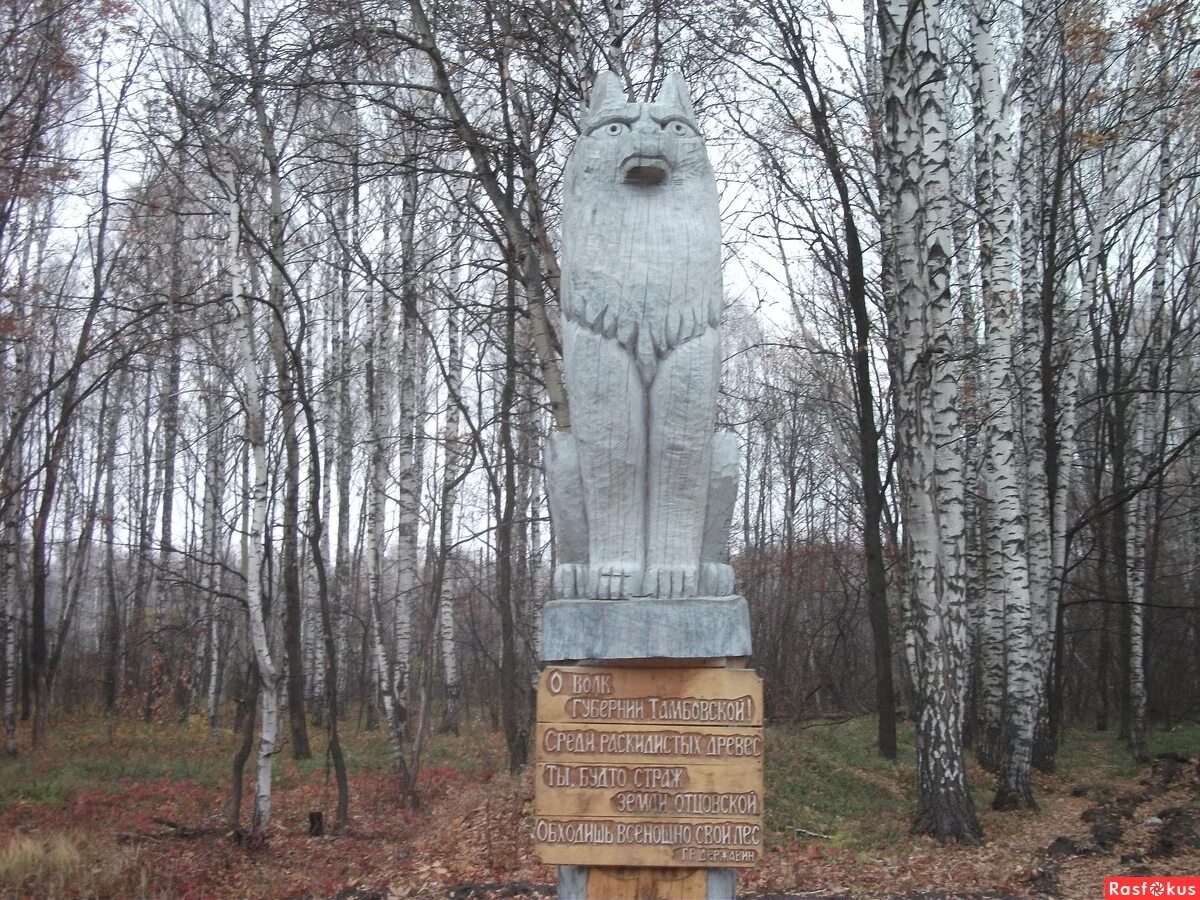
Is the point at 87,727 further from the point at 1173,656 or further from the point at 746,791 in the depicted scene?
the point at 1173,656

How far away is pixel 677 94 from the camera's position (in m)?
3.65

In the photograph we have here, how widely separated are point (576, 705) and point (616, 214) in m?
1.81

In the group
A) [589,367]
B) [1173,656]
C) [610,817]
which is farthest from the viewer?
[1173,656]

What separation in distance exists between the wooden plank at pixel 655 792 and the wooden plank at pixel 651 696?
0.56 ft

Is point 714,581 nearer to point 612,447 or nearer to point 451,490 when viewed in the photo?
point 612,447

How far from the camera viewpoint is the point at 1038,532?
10.2 m

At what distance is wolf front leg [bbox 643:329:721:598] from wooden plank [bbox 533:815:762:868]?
34.1 inches

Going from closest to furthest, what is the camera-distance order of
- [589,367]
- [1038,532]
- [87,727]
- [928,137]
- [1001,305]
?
[589,367], [928,137], [1001,305], [1038,532], [87,727]

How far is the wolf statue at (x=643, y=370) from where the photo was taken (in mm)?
3471

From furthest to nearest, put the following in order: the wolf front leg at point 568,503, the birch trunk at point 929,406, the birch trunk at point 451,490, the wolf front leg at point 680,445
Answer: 1. the birch trunk at point 451,490
2. the birch trunk at point 929,406
3. the wolf front leg at point 568,503
4. the wolf front leg at point 680,445

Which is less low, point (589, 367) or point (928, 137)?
point (928, 137)

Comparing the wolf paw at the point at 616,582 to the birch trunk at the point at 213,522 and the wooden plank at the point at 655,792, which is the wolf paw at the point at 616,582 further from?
the birch trunk at the point at 213,522

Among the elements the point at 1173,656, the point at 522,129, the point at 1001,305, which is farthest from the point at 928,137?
the point at 1173,656

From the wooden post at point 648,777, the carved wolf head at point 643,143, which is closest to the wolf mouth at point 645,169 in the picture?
the carved wolf head at point 643,143
